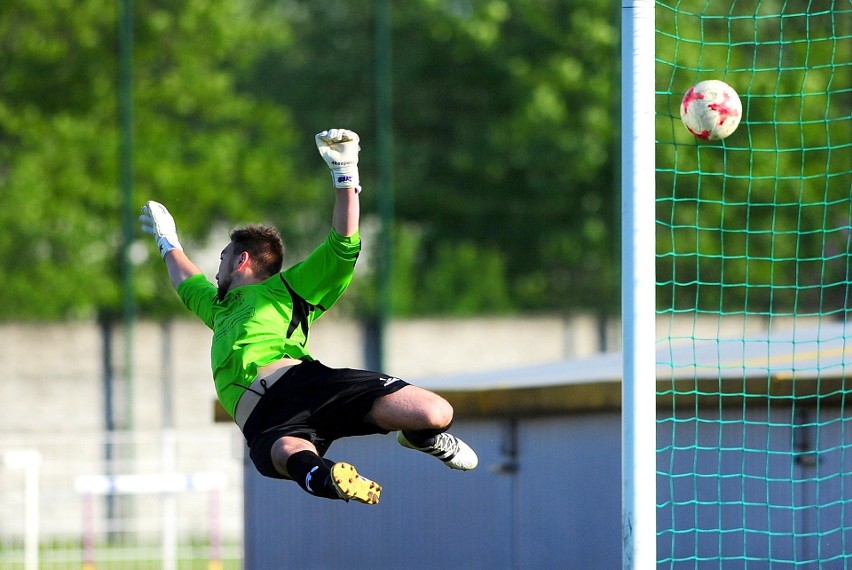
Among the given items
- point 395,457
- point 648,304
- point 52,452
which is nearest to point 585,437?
point 395,457

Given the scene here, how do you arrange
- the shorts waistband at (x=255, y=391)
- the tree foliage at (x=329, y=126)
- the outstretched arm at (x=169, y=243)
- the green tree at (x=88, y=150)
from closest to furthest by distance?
the shorts waistband at (x=255, y=391), the outstretched arm at (x=169, y=243), the green tree at (x=88, y=150), the tree foliage at (x=329, y=126)

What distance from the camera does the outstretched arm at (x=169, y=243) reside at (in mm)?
7238

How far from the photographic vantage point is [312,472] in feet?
19.8

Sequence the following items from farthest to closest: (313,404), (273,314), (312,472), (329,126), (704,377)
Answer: (329,126), (704,377), (273,314), (313,404), (312,472)

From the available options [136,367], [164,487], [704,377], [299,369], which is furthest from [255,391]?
[136,367]

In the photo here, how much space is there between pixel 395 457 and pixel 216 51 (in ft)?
35.5

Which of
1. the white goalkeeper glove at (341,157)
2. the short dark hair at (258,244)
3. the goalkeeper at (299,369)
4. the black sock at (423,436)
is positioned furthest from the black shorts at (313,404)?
the white goalkeeper glove at (341,157)

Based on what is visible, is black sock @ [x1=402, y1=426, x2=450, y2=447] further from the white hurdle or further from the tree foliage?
the tree foliage

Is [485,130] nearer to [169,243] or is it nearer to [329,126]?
[329,126]

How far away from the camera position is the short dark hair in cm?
684

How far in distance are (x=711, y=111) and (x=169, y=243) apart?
2780mm

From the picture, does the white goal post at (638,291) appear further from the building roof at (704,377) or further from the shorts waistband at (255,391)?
the shorts waistband at (255,391)

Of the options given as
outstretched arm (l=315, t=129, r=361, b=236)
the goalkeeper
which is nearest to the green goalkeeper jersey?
the goalkeeper

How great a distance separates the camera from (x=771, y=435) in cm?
828
